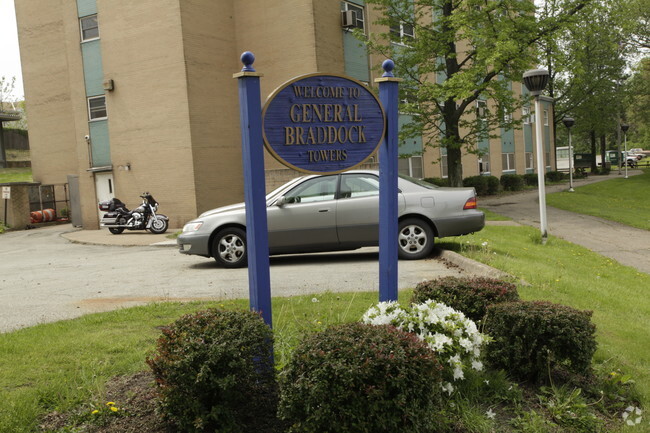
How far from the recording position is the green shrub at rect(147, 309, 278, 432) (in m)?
3.52

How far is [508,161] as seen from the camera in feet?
134

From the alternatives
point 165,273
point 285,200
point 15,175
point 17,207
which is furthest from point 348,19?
point 15,175

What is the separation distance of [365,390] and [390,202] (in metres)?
2.15

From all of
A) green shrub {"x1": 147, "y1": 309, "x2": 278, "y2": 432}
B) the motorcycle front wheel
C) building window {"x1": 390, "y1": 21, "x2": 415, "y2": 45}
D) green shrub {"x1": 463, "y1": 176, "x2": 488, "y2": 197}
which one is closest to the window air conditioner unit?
building window {"x1": 390, "y1": 21, "x2": 415, "y2": 45}

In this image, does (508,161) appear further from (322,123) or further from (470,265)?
(322,123)

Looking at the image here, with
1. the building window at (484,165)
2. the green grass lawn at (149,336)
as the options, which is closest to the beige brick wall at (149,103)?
the green grass lawn at (149,336)

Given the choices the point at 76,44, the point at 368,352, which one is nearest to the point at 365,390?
the point at 368,352

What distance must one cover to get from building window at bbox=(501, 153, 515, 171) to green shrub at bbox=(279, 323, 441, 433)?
38381mm

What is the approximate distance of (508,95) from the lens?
22.5 metres

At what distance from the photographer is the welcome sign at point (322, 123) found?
15.5 ft

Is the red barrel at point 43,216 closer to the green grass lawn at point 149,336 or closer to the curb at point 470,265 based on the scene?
the curb at point 470,265

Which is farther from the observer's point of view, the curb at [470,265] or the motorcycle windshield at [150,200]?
the motorcycle windshield at [150,200]

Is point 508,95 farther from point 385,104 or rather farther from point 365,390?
point 365,390

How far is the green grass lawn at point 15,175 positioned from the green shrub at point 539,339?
43556 mm
